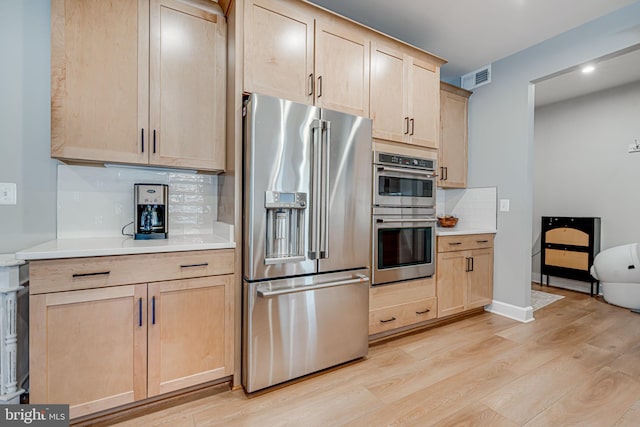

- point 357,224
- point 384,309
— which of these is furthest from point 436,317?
point 357,224

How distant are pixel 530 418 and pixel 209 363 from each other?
181 centimetres

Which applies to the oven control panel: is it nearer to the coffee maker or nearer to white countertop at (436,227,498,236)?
white countertop at (436,227,498,236)

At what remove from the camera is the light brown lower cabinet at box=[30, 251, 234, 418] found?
1.42 metres

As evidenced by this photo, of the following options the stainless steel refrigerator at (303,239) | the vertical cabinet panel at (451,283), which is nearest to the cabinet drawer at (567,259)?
the vertical cabinet panel at (451,283)

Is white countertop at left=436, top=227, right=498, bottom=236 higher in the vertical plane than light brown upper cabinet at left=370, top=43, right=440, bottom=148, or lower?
lower

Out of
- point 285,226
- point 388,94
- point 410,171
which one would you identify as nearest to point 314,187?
point 285,226

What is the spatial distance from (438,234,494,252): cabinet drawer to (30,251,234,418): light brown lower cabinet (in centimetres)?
201

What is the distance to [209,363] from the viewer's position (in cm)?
177

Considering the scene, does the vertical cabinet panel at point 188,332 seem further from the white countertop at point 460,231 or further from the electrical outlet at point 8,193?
the white countertop at point 460,231

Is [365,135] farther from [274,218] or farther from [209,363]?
[209,363]

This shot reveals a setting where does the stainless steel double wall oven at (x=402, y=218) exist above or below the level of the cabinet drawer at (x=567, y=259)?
above

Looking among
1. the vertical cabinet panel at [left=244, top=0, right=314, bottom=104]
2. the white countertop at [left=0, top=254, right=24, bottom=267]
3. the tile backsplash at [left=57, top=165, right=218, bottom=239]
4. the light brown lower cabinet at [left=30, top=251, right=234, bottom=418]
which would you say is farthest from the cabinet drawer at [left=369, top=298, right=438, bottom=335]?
the white countertop at [left=0, top=254, right=24, bottom=267]

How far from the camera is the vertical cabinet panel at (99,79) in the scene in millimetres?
1661

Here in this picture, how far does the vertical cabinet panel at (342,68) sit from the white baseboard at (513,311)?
251cm
